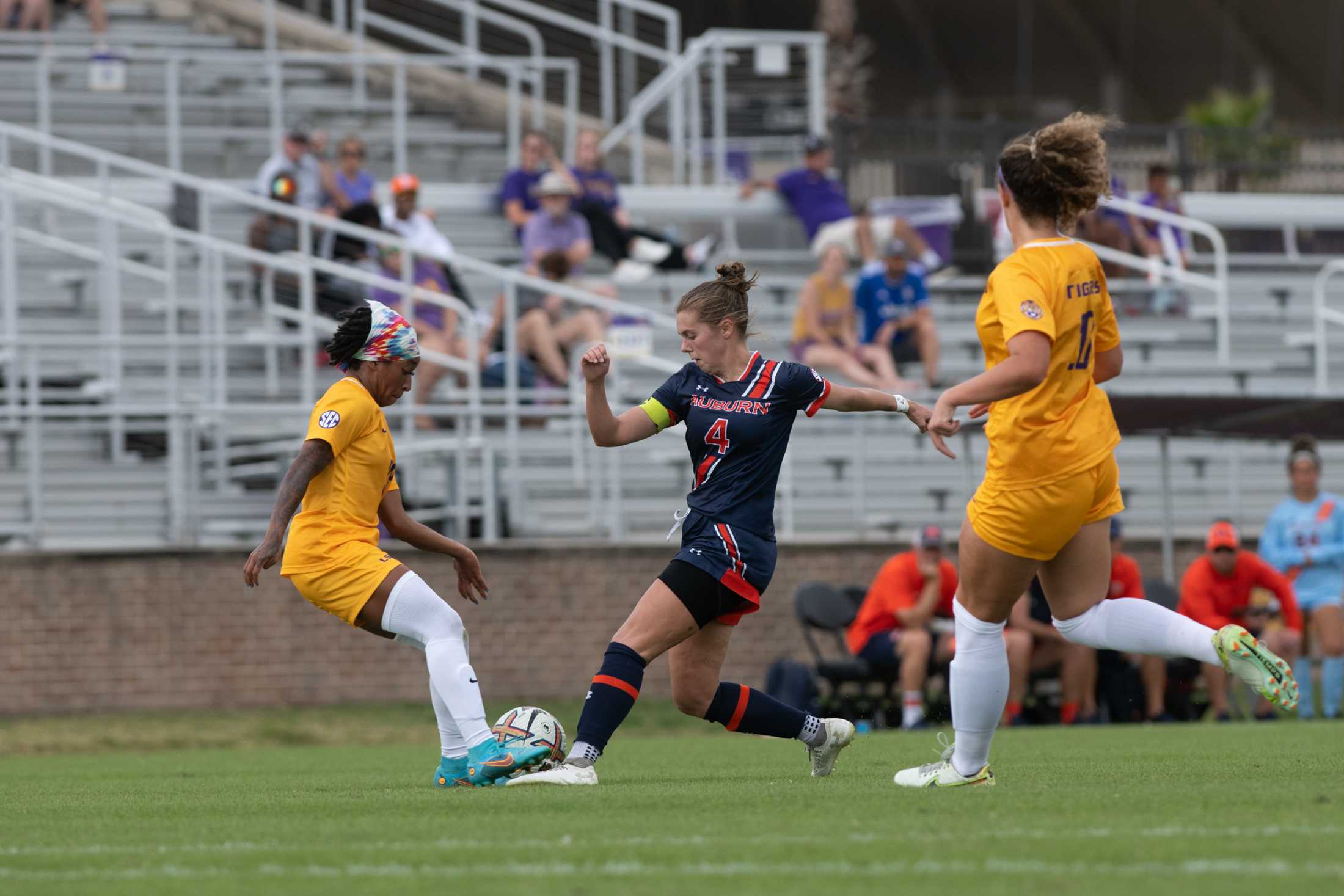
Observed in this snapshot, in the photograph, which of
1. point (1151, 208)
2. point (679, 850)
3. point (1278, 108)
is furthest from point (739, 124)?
point (679, 850)

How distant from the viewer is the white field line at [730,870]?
4.67m

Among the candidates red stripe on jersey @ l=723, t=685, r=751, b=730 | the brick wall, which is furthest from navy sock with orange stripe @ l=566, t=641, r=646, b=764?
the brick wall

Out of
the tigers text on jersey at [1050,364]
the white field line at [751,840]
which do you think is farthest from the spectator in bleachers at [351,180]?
the white field line at [751,840]

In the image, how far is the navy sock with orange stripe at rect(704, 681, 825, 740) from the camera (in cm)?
771

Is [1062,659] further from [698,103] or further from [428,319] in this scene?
[698,103]

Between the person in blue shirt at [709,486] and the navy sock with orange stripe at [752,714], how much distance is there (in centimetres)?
2

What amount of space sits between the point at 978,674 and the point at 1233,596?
9011 millimetres

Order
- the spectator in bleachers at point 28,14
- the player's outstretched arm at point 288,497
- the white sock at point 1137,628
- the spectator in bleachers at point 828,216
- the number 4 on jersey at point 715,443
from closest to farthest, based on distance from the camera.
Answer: the white sock at point 1137,628 < the player's outstretched arm at point 288,497 < the number 4 on jersey at point 715,443 < the spectator in bleachers at point 828,216 < the spectator in bleachers at point 28,14

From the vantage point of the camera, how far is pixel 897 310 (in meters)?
18.6

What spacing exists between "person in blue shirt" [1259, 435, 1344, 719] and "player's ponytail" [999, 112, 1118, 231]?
9417 millimetres

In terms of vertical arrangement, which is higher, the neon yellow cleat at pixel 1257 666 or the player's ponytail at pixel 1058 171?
the player's ponytail at pixel 1058 171

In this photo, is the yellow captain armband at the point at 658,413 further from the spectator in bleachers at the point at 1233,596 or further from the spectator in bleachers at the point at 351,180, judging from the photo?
the spectator in bleachers at the point at 351,180

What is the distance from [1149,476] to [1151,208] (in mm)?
4728

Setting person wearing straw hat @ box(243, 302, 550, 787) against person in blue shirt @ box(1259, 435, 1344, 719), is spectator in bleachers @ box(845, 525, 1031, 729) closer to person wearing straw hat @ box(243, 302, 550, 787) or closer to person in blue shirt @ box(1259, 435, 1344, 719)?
→ person in blue shirt @ box(1259, 435, 1344, 719)
